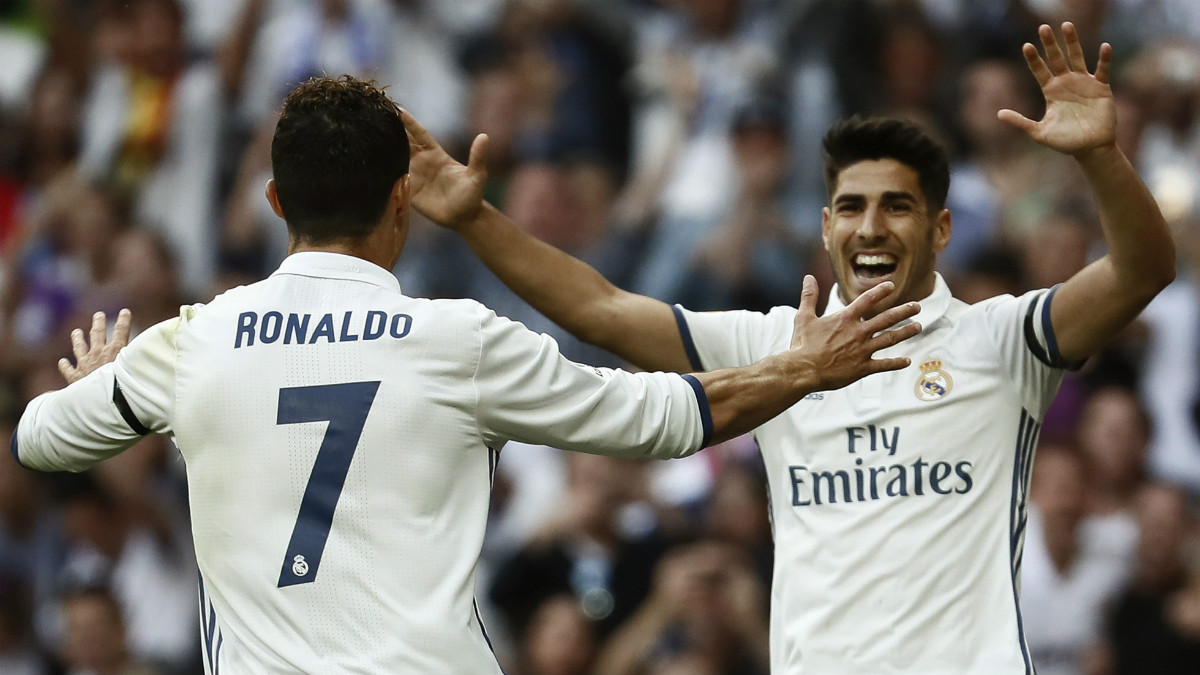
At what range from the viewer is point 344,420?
369 cm

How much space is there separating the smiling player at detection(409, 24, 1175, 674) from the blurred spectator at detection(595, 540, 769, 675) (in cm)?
284

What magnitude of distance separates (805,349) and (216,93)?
8397mm

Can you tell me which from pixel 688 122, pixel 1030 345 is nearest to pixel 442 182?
pixel 1030 345

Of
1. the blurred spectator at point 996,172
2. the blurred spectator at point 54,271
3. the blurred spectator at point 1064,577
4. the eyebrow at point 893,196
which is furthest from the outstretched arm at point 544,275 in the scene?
the blurred spectator at point 54,271

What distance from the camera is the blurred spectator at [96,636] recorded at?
9023 millimetres

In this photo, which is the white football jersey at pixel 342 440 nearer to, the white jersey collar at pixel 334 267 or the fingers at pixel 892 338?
the white jersey collar at pixel 334 267

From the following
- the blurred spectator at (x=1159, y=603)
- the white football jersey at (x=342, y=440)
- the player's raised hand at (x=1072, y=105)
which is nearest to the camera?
the white football jersey at (x=342, y=440)

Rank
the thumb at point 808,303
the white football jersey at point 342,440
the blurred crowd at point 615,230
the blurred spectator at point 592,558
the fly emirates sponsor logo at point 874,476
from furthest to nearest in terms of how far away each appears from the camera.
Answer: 1. the blurred spectator at point 592,558
2. the blurred crowd at point 615,230
3. the fly emirates sponsor logo at point 874,476
4. the thumb at point 808,303
5. the white football jersey at point 342,440

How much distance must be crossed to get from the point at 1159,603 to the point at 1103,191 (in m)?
3.58

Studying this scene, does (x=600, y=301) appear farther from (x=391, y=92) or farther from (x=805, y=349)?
(x=391, y=92)

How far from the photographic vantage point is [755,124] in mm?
9797

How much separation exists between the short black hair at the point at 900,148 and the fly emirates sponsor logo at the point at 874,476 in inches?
33.5

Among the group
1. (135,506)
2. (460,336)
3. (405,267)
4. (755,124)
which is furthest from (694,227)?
(460,336)

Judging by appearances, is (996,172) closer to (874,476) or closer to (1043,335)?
(1043,335)
